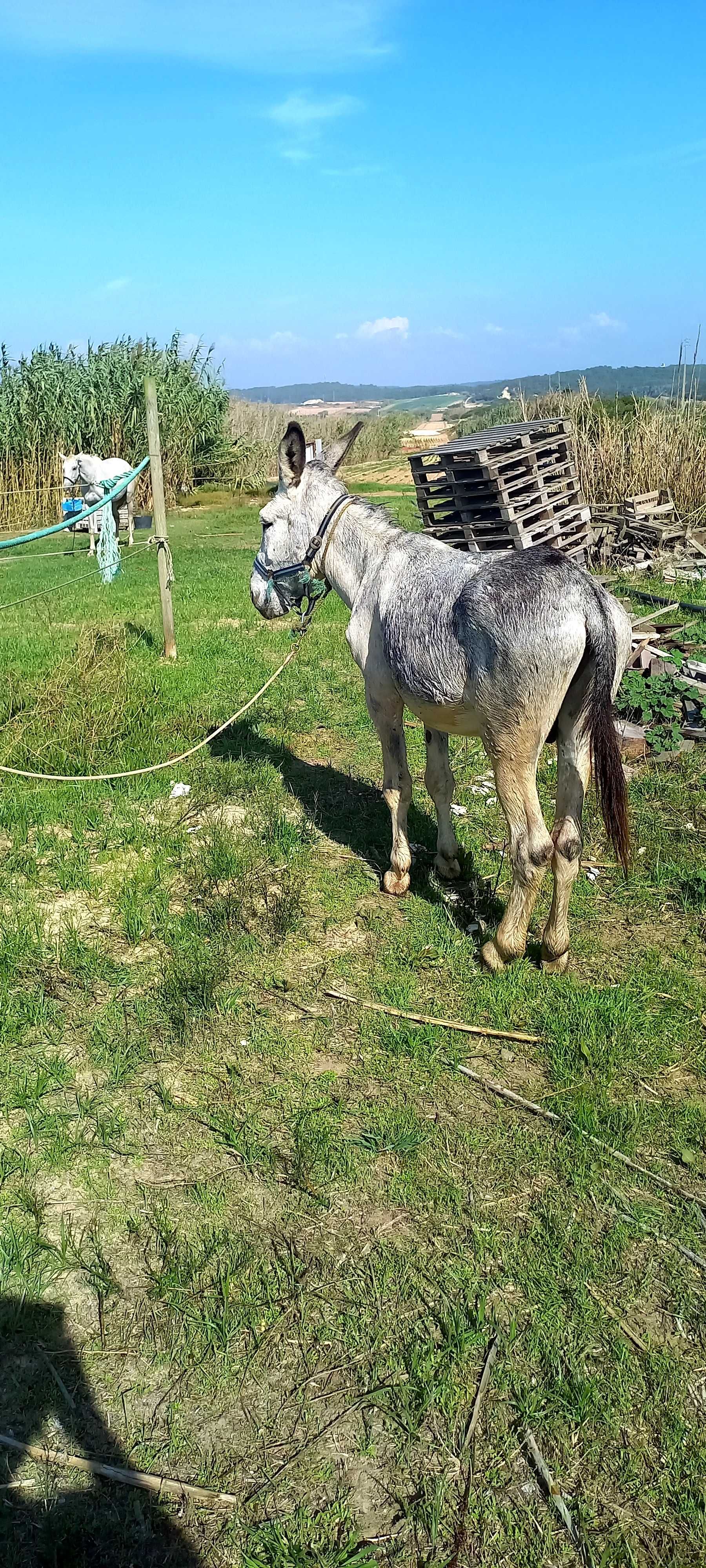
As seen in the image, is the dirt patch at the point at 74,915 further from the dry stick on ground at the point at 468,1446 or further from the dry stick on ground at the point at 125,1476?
the dry stick on ground at the point at 468,1446

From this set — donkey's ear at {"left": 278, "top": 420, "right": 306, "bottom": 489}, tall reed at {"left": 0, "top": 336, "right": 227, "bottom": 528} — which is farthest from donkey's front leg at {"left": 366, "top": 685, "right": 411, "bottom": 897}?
tall reed at {"left": 0, "top": 336, "right": 227, "bottom": 528}

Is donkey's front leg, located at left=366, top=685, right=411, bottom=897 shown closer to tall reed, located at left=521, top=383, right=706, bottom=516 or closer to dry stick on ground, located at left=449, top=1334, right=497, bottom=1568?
dry stick on ground, located at left=449, top=1334, right=497, bottom=1568

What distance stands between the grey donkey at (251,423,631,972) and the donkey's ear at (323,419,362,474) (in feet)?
0.08

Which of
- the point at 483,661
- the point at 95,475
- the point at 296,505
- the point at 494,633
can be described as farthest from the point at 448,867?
the point at 95,475

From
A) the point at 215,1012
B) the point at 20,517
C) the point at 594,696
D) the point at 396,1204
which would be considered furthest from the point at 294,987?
the point at 20,517

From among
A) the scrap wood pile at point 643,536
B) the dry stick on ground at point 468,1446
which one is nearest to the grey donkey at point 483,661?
the dry stick on ground at point 468,1446

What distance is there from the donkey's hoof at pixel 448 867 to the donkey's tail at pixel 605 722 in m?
1.34

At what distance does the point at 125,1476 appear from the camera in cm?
244

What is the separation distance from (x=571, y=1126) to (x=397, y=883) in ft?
6.54

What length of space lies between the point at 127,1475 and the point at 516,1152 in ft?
5.55

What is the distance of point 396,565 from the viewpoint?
4.88 metres

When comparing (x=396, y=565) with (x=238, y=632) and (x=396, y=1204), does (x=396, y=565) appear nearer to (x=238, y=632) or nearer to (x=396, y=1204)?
(x=396, y=1204)

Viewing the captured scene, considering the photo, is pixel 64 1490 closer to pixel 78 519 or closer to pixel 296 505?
pixel 296 505

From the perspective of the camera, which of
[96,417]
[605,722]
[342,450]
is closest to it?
[605,722]
